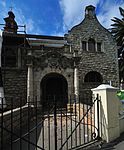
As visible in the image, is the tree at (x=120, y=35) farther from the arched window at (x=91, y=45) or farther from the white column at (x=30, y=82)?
the white column at (x=30, y=82)

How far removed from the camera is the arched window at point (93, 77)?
59.0 feet

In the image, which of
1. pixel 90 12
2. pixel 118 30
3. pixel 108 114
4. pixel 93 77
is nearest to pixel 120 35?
pixel 118 30

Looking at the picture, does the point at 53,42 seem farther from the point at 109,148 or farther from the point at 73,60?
the point at 109,148

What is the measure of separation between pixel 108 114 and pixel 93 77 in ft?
41.7

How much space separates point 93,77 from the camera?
720 inches

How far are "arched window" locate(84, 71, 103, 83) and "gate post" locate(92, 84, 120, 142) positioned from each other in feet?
38.9

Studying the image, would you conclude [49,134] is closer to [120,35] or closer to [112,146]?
[112,146]

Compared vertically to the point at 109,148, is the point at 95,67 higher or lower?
higher

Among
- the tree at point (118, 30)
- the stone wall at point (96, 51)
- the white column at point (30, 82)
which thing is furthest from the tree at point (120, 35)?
the white column at point (30, 82)

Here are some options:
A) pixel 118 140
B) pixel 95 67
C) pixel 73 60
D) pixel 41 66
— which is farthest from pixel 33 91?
Answer: pixel 118 140

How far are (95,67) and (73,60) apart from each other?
3.74 metres

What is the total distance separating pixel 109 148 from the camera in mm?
5047

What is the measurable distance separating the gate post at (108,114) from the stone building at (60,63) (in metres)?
6.05

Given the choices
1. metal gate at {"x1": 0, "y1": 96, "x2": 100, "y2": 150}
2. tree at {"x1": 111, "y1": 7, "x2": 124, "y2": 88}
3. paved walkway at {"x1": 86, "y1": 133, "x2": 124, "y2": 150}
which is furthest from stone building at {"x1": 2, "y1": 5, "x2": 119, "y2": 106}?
paved walkway at {"x1": 86, "y1": 133, "x2": 124, "y2": 150}
